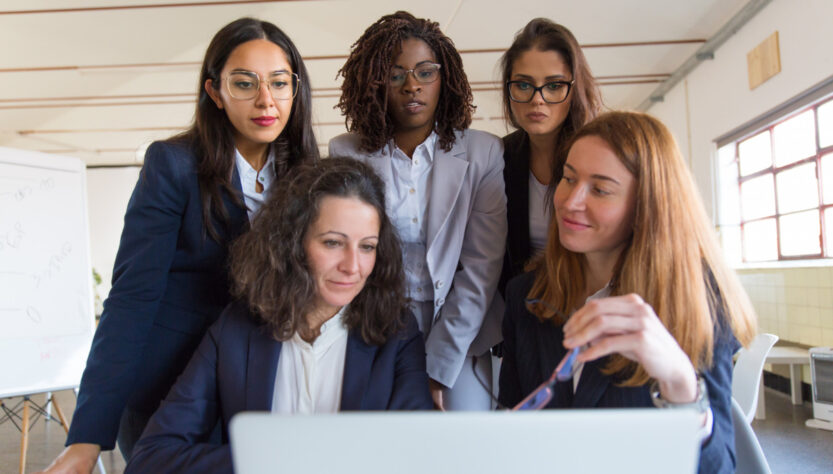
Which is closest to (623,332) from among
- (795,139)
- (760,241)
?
(795,139)

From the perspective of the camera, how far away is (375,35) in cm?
182

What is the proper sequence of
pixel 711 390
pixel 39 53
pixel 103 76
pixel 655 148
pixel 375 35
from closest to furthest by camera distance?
1. pixel 711 390
2. pixel 655 148
3. pixel 375 35
4. pixel 39 53
5. pixel 103 76

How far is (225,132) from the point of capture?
5.57ft

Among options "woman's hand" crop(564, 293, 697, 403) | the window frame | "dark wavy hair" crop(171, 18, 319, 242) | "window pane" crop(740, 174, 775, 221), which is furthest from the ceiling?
"woman's hand" crop(564, 293, 697, 403)

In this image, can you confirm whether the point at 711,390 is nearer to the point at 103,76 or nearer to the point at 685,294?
the point at 685,294

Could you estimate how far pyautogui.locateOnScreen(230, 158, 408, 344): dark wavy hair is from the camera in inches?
57.6

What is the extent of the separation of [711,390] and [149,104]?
8763 millimetres

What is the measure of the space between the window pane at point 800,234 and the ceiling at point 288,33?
5.99 feet

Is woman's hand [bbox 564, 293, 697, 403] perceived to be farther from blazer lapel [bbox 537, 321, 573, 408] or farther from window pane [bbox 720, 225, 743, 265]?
window pane [bbox 720, 225, 743, 265]

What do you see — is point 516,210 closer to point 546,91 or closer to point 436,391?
point 546,91

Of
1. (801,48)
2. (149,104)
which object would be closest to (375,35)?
(801,48)

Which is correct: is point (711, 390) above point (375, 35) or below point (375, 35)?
below

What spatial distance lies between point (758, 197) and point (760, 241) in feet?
1.37

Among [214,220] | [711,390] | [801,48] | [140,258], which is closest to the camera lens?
[711,390]
